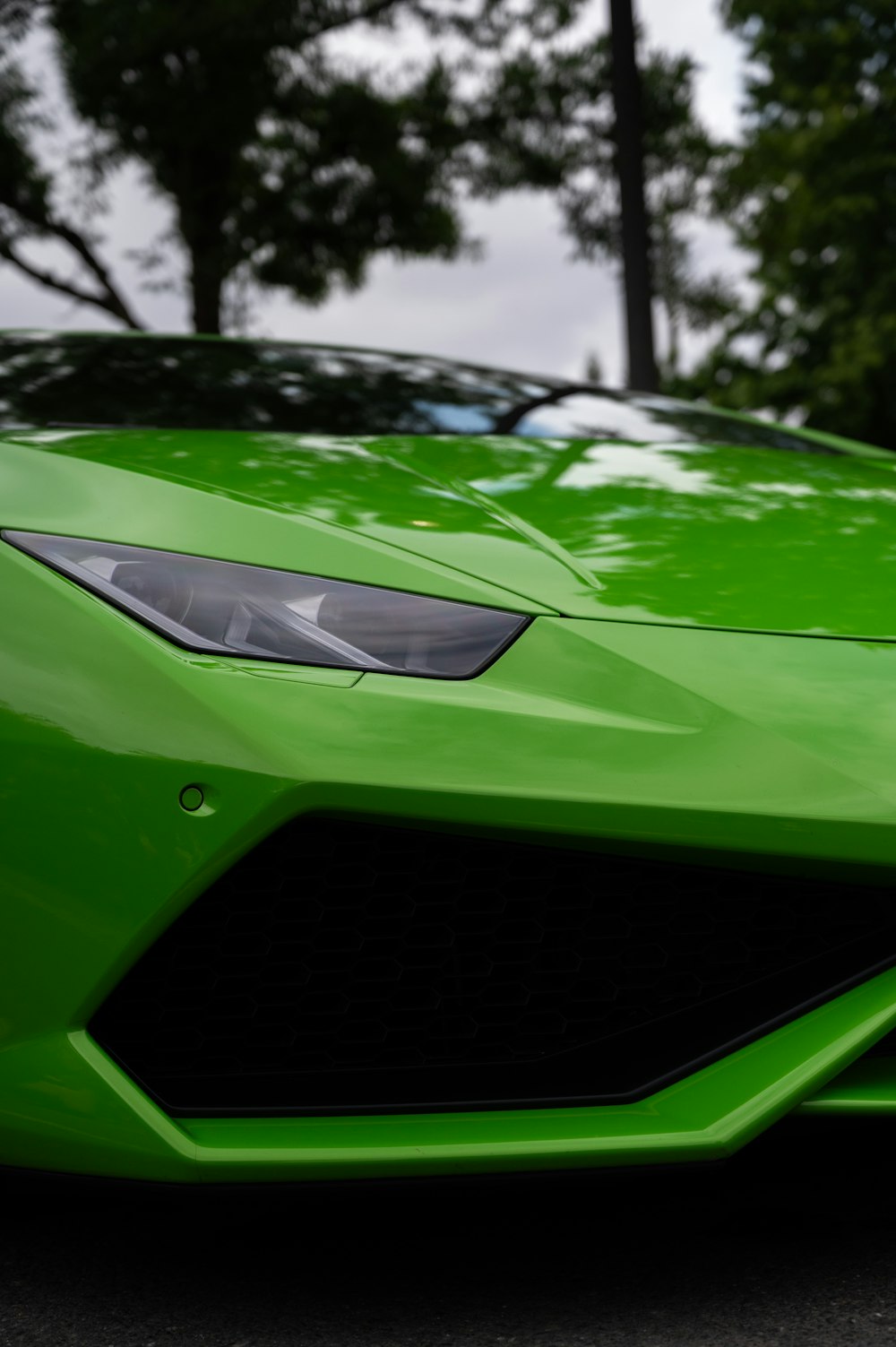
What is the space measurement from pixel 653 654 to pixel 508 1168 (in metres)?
0.59

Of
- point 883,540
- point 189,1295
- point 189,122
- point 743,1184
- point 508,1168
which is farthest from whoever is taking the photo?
point 189,122

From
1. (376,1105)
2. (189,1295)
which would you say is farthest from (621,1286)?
(189,1295)

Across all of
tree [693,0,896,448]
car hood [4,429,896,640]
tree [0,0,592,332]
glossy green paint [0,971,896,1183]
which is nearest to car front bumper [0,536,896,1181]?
glossy green paint [0,971,896,1183]

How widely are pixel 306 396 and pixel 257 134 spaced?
26.2ft

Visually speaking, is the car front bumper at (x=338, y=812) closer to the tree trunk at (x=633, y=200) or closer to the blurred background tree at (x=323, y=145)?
the tree trunk at (x=633, y=200)

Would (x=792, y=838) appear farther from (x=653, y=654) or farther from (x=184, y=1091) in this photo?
(x=184, y=1091)

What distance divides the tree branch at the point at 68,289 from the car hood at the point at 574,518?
910cm

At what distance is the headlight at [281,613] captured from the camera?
1678 millimetres

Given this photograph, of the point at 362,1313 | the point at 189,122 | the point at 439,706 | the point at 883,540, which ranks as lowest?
the point at 362,1313

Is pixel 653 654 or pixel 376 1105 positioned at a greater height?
pixel 653 654

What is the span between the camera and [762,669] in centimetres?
174

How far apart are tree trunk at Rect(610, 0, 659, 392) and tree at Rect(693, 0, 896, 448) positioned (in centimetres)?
867

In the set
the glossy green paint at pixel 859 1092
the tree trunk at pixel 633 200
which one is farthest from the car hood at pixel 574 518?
the tree trunk at pixel 633 200

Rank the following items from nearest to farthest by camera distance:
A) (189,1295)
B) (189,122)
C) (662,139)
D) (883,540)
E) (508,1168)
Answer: (508,1168)
(189,1295)
(883,540)
(189,122)
(662,139)
